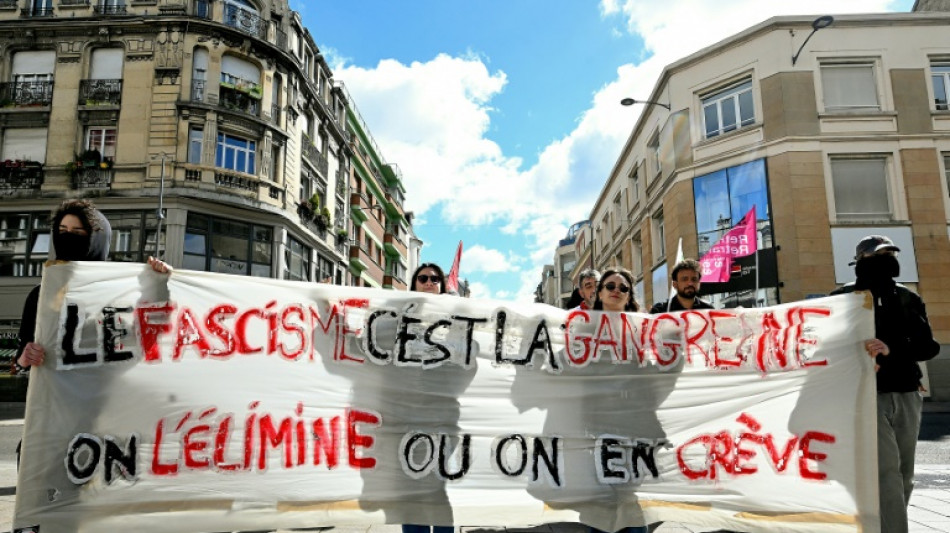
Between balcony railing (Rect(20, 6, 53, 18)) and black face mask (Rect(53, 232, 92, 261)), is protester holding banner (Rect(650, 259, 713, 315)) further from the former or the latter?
balcony railing (Rect(20, 6, 53, 18))

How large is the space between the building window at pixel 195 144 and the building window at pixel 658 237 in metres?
18.3

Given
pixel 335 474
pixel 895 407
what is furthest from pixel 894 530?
pixel 335 474

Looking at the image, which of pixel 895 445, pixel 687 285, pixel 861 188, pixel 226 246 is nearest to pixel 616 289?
pixel 687 285

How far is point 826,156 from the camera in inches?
736

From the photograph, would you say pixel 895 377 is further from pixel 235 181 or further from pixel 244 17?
pixel 244 17

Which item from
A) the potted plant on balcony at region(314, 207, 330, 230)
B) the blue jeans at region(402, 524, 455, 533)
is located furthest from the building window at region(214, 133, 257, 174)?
the blue jeans at region(402, 524, 455, 533)

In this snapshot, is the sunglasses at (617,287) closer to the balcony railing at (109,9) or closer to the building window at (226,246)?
the building window at (226,246)

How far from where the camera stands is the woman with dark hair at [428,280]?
4.35 meters

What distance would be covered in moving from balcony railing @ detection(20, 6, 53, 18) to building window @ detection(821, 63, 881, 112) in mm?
28699

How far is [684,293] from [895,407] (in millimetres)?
1477

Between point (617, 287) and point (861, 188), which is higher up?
point (861, 188)

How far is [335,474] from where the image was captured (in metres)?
3.53

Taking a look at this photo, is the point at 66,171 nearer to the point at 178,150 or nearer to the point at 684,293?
the point at 178,150

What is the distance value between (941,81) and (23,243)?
32.5 meters
